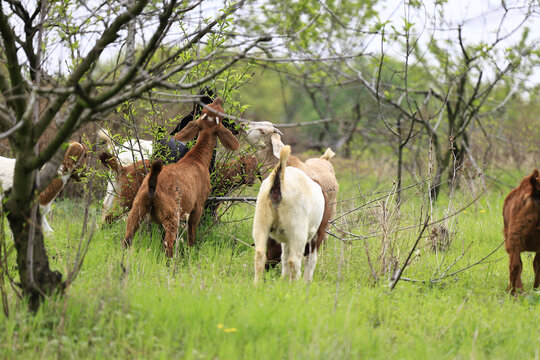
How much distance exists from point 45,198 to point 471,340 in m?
5.46

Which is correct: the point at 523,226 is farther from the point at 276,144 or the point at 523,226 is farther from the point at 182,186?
the point at 182,186

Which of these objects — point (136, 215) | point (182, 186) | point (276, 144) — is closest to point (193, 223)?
point (182, 186)

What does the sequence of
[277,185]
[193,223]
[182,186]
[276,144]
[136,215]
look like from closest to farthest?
1. [277,185]
2. [136,215]
3. [182,186]
4. [193,223]
5. [276,144]

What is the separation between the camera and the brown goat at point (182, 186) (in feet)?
19.9

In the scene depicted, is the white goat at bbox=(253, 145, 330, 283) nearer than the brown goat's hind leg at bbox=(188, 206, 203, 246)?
Yes

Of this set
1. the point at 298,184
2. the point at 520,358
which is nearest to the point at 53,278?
the point at 298,184

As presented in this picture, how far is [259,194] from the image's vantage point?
5.59 metres

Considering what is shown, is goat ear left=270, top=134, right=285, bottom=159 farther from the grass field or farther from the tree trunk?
the tree trunk

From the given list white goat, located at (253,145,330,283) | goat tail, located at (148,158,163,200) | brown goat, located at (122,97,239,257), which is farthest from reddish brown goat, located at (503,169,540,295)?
goat tail, located at (148,158,163,200)

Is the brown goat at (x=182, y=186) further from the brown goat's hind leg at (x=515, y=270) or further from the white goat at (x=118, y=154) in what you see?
the brown goat's hind leg at (x=515, y=270)

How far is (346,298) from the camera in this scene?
4.98 meters

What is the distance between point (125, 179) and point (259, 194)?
2202 mm

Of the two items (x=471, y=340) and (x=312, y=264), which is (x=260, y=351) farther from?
(x=312, y=264)

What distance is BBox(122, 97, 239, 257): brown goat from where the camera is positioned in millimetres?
6078
